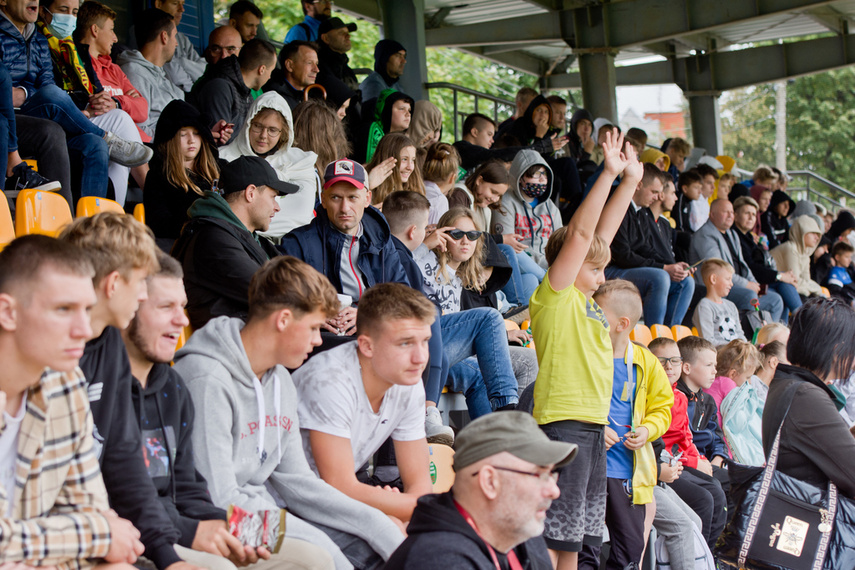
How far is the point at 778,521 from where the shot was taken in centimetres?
337

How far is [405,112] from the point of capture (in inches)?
288

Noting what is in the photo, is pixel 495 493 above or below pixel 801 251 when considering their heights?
above

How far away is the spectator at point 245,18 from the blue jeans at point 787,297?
6546 mm

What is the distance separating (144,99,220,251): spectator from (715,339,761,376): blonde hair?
13.0 feet

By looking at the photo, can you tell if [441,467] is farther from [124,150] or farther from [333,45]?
[333,45]

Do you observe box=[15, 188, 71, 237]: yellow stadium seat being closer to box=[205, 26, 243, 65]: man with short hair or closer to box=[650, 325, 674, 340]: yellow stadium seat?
box=[205, 26, 243, 65]: man with short hair

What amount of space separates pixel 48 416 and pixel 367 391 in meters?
Result: 1.38

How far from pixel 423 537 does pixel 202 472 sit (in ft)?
3.14

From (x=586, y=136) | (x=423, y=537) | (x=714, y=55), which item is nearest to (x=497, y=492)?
(x=423, y=537)

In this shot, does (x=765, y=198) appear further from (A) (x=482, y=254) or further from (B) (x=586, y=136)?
(A) (x=482, y=254)

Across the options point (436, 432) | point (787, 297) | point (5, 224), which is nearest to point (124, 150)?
point (5, 224)

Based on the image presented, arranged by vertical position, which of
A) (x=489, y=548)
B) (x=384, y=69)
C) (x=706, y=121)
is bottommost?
(x=489, y=548)

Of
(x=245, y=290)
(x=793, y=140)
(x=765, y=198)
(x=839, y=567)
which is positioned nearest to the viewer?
(x=839, y=567)

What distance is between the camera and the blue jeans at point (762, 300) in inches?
363
